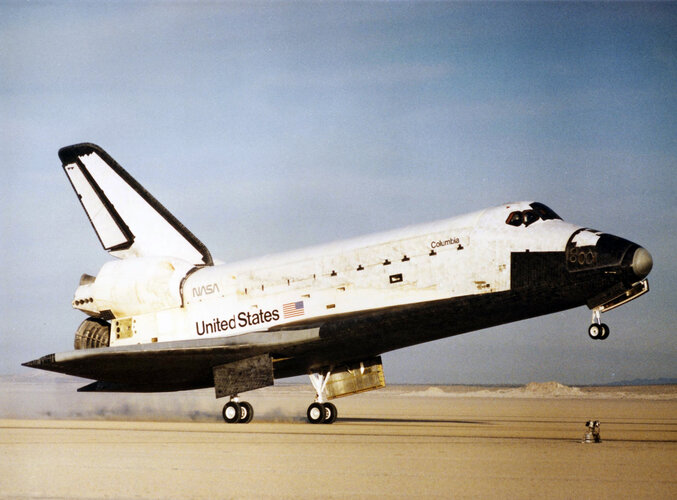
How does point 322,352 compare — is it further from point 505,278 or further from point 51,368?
point 51,368

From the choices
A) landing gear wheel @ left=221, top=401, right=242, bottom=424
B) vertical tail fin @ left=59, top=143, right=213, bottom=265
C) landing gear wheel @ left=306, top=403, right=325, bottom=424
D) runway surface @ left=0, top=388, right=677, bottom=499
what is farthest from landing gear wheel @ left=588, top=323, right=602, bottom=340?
vertical tail fin @ left=59, top=143, right=213, bottom=265

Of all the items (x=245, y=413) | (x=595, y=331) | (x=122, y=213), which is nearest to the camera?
(x=595, y=331)

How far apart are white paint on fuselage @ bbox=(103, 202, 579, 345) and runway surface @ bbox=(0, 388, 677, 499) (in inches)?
95.2

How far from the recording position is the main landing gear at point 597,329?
1306 cm

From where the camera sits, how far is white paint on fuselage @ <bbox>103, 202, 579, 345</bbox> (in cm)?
1412

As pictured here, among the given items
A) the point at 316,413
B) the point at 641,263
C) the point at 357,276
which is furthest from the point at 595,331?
the point at 316,413

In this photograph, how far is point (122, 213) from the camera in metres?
20.1

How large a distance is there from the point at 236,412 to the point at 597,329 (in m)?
7.19

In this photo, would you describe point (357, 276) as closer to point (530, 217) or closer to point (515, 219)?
point (515, 219)

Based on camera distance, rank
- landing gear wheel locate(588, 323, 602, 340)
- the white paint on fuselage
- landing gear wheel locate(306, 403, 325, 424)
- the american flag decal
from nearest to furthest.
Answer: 1. landing gear wheel locate(588, 323, 602, 340)
2. the white paint on fuselage
3. the american flag decal
4. landing gear wheel locate(306, 403, 325, 424)

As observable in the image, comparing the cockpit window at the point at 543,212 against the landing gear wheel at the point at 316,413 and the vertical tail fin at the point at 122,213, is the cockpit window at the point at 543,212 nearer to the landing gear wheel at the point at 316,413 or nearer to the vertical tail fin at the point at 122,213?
the landing gear wheel at the point at 316,413

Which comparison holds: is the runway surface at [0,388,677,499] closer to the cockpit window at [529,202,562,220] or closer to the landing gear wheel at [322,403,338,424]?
the landing gear wheel at [322,403,338,424]

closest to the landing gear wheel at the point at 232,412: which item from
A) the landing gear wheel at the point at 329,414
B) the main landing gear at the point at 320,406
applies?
the main landing gear at the point at 320,406

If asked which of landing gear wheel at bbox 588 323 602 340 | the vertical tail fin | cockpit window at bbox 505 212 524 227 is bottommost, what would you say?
landing gear wheel at bbox 588 323 602 340
